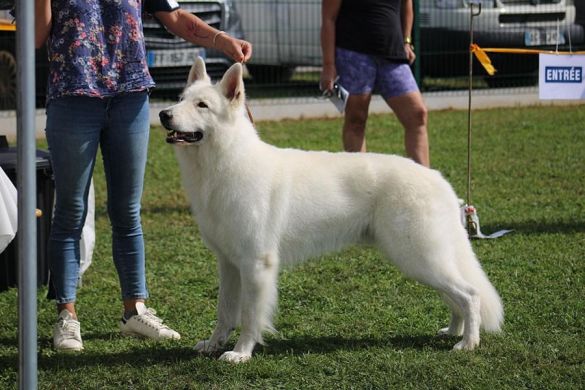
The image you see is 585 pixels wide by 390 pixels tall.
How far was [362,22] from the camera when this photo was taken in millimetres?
6566

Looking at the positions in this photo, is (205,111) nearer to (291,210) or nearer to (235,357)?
(291,210)

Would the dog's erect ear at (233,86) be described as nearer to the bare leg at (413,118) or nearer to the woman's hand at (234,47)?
the woman's hand at (234,47)

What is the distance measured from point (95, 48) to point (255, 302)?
140 centimetres

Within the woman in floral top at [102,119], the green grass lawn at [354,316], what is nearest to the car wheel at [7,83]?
the green grass lawn at [354,316]

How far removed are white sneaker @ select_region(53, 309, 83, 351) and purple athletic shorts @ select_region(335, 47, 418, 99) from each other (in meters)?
2.81

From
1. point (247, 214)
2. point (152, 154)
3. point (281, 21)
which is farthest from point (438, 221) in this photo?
point (281, 21)

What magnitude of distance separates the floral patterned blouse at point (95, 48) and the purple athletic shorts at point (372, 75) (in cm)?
243

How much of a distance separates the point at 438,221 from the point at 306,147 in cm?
589

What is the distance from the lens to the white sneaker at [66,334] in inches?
182

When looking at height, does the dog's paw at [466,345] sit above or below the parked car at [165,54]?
below

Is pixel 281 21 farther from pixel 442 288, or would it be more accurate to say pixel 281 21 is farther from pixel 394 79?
pixel 442 288

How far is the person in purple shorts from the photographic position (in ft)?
21.5

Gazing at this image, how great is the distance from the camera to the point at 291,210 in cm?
442

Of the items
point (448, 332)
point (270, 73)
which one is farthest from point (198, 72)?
point (270, 73)
